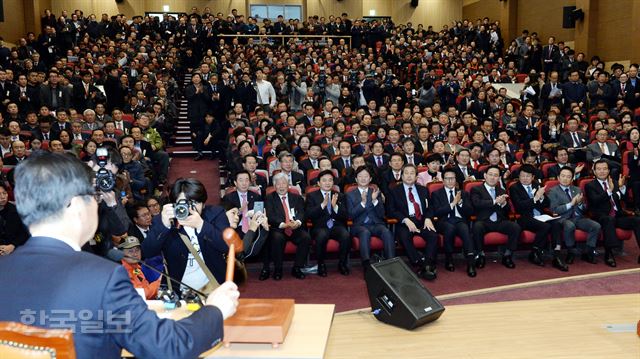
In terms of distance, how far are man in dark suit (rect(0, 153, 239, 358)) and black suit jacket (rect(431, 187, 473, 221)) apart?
5280 millimetres

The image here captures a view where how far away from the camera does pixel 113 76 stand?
11.1 metres

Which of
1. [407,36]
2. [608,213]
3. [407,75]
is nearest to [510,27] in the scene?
[407,36]

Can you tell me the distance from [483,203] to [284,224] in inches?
81.0

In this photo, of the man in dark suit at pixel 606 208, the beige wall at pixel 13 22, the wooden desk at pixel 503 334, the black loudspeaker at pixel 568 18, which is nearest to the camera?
the wooden desk at pixel 503 334

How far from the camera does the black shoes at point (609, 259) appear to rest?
20.7ft

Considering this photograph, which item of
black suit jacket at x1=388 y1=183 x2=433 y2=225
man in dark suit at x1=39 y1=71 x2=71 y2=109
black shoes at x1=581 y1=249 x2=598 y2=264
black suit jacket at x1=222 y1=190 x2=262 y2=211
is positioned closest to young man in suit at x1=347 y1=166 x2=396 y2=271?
black suit jacket at x1=388 y1=183 x2=433 y2=225

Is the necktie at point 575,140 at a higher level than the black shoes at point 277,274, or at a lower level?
higher

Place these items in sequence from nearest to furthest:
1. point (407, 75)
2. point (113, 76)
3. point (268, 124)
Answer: point (268, 124), point (113, 76), point (407, 75)

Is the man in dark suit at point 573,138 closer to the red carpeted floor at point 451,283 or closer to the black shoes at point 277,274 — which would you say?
the red carpeted floor at point 451,283

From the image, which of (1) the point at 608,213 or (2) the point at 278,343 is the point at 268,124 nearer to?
(1) the point at 608,213

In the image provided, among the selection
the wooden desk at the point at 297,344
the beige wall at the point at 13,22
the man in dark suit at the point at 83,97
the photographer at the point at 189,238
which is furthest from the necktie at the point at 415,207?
the beige wall at the point at 13,22

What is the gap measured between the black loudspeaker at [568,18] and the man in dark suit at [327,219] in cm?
1140

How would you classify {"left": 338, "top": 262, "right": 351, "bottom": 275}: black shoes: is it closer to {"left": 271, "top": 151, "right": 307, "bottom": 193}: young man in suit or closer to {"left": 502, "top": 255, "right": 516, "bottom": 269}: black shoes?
{"left": 271, "top": 151, "right": 307, "bottom": 193}: young man in suit

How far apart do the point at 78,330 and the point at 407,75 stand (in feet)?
48.3
